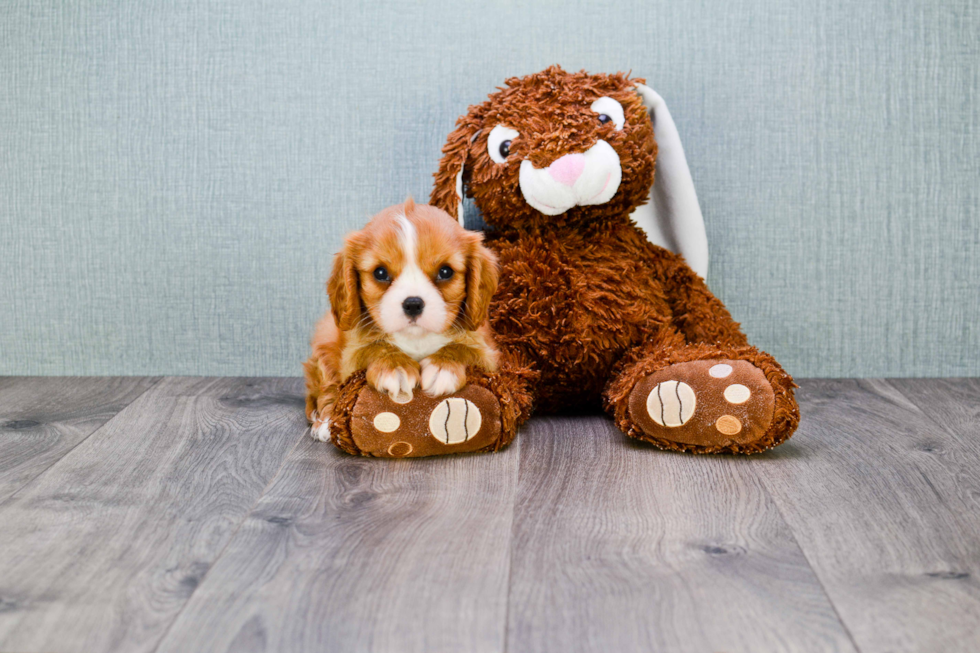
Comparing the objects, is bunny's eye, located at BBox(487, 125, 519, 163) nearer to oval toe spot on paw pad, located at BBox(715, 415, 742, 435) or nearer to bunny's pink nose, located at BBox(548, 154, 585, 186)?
bunny's pink nose, located at BBox(548, 154, 585, 186)

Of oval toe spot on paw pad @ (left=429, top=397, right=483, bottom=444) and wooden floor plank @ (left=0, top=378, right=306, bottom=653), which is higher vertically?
oval toe spot on paw pad @ (left=429, top=397, right=483, bottom=444)

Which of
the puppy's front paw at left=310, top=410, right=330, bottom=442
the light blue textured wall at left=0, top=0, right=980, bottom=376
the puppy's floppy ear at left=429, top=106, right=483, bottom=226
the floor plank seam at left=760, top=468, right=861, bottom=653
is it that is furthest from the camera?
the light blue textured wall at left=0, top=0, right=980, bottom=376

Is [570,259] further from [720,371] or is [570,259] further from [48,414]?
[48,414]

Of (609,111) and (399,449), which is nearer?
(399,449)

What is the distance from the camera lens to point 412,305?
1.17 metres

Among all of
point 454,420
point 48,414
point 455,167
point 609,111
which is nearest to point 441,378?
point 454,420

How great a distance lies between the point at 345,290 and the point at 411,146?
588 millimetres

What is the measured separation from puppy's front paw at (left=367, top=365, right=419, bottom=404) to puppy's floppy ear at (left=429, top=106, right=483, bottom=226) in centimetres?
35

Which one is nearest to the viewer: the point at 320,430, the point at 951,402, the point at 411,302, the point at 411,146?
the point at 411,302

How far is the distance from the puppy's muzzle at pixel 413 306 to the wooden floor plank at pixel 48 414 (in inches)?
22.1

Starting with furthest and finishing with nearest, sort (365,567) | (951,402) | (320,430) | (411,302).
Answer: (951,402)
(320,430)
(411,302)
(365,567)

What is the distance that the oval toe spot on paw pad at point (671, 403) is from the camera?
1242 millimetres

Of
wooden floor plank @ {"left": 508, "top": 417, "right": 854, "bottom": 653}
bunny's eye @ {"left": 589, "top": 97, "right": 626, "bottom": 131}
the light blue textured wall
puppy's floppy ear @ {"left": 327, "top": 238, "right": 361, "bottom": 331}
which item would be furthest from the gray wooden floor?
bunny's eye @ {"left": 589, "top": 97, "right": 626, "bottom": 131}

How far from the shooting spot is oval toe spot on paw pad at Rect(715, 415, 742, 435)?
4.02ft
